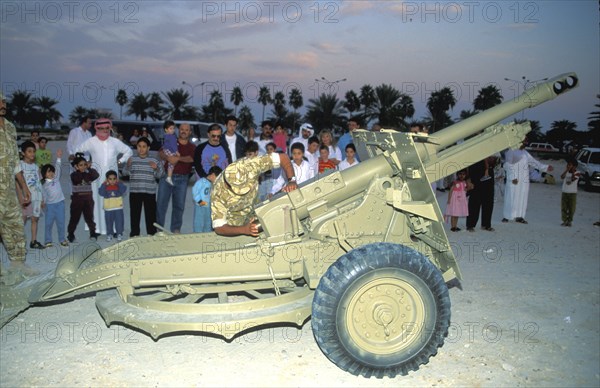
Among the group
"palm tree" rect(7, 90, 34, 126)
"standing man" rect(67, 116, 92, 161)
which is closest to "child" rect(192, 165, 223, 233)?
"standing man" rect(67, 116, 92, 161)

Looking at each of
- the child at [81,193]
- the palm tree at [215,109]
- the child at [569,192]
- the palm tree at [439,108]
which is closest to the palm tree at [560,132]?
the palm tree at [439,108]

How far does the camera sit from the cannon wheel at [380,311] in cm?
383

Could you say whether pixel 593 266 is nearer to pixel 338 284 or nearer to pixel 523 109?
pixel 523 109

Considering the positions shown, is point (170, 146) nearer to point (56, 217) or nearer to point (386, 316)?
point (56, 217)

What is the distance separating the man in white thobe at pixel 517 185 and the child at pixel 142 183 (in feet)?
23.9

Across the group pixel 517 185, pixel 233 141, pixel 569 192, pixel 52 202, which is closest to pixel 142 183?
pixel 52 202

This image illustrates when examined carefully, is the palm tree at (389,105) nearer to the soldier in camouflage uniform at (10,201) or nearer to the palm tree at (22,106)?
the soldier in camouflage uniform at (10,201)

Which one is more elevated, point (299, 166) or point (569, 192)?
point (299, 166)

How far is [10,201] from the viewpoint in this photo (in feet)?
19.9

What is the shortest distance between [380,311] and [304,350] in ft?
3.18

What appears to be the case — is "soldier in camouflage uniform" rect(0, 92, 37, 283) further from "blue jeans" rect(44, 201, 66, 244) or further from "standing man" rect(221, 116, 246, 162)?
"standing man" rect(221, 116, 246, 162)

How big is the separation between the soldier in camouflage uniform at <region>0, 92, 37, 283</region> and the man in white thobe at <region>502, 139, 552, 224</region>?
30.1ft

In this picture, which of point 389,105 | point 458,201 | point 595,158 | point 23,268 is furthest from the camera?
point 389,105

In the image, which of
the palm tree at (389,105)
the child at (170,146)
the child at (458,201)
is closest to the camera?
the child at (170,146)
